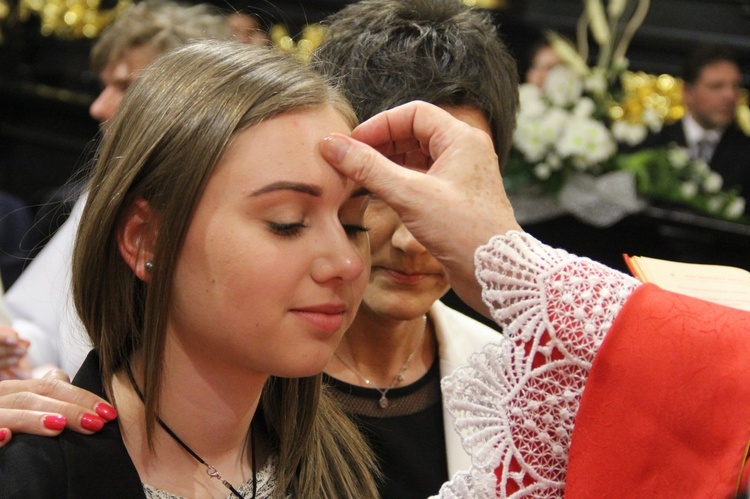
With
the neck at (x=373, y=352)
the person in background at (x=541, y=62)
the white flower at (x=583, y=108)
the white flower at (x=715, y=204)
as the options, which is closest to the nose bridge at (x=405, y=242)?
the neck at (x=373, y=352)

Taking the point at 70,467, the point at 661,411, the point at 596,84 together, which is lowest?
the point at 596,84

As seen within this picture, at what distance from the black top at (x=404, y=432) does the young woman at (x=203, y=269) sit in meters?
0.34

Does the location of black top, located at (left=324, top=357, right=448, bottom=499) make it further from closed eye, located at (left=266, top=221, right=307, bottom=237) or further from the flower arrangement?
the flower arrangement

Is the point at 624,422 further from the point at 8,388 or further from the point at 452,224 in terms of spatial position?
the point at 8,388

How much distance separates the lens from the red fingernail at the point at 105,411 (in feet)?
4.27

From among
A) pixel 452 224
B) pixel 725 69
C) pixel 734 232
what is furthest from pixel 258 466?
pixel 725 69

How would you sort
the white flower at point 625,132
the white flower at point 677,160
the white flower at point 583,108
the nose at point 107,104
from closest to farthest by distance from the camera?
the nose at point 107,104 < the white flower at point 583,108 < the white flower at point 625,132 < the white flower at point 677,160

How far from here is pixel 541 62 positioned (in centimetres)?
515

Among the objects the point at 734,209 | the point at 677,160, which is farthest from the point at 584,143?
the point at 734,209

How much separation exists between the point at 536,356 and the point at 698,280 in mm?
297

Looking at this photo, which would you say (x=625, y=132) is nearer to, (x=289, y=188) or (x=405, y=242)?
(x=405, y=242)

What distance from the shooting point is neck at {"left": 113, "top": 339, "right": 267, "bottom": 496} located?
1350 mm

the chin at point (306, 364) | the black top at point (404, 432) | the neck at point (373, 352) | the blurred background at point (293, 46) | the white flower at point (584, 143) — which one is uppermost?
the chin at point (306, 364)

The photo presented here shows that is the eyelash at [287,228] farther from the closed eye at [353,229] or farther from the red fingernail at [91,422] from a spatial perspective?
the red fingernail at [91,422]
